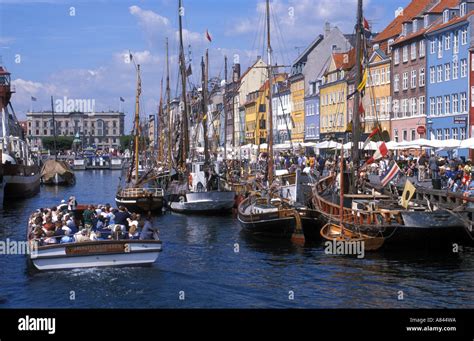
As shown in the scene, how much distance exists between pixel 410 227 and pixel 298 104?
7832 cm

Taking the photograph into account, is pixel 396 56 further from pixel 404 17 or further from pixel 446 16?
pixel 446 16

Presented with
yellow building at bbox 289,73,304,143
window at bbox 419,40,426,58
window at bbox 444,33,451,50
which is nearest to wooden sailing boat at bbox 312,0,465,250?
window at bbox 444,33,451,50

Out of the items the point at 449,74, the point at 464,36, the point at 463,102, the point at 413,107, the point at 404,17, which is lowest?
the point at 463,102

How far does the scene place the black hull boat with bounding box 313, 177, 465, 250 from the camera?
28.6m

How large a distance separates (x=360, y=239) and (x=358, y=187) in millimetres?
8168

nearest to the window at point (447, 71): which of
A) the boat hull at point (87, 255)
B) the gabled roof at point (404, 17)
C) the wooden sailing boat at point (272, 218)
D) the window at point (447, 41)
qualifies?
the window at point (447, 41)

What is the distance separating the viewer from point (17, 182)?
6425 centimetres

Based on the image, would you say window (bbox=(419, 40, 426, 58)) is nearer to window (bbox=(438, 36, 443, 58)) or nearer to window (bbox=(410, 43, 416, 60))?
window (bbox=(410, 43, 416, 60))

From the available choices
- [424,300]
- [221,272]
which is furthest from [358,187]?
[424,300]

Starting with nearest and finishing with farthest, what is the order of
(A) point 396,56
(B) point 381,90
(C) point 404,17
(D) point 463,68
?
(D) point 463,68 → (A) point 396,56 → (C) point 404,17 → (B) point 381,90

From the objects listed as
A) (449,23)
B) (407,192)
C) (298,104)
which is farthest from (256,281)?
(298,104)

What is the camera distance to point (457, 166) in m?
41.5

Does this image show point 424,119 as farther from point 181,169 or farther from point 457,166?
point 457,166

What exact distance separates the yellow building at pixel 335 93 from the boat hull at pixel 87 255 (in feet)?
197
